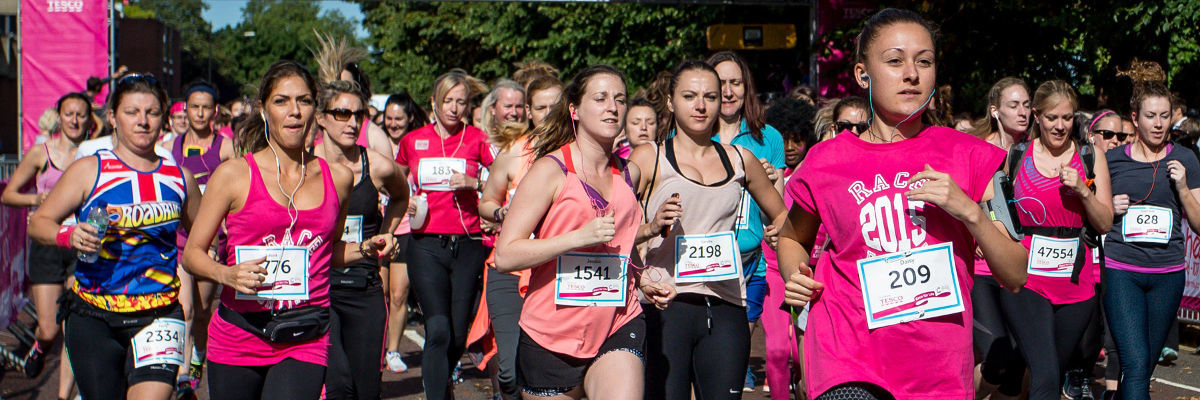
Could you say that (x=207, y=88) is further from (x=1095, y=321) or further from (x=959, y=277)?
(x=959, y=277)

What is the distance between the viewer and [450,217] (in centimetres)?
759

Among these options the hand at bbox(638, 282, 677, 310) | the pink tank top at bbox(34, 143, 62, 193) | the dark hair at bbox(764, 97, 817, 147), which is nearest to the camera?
the hand at bbox(638, 282, 677, 310)

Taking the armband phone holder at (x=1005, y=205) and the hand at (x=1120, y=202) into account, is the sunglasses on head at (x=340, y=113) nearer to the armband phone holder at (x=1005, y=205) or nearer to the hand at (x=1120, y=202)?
the armband phone holder at (x=1005, y=205)

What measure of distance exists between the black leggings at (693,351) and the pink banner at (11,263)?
6.59 metres

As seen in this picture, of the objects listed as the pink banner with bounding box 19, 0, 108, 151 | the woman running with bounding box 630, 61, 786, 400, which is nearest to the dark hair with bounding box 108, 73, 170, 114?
the woman running with bounding box 630, 61, 786, 400

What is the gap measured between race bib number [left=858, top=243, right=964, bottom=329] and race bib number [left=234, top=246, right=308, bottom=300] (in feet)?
8.00

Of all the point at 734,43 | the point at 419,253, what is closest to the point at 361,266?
the point at 419,253

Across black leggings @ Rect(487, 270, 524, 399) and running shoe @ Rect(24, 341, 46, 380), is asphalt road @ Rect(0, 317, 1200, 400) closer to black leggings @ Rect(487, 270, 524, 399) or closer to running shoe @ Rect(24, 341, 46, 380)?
running shoe @ Rect(24, 341, 46, 380)

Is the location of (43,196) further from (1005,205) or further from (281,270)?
(1005,205)

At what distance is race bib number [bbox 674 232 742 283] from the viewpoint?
5.21 metres

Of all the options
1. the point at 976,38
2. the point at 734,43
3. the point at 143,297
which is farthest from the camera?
the point at 734,43

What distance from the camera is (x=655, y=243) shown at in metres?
5.25


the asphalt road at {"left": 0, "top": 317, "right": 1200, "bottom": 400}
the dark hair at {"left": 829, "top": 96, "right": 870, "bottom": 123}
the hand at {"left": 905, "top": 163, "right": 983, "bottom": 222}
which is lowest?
the asphalt road at {"left": 0, "top": 317, "right": 1200, "bottom": 400}

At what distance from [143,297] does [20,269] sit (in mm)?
6339
